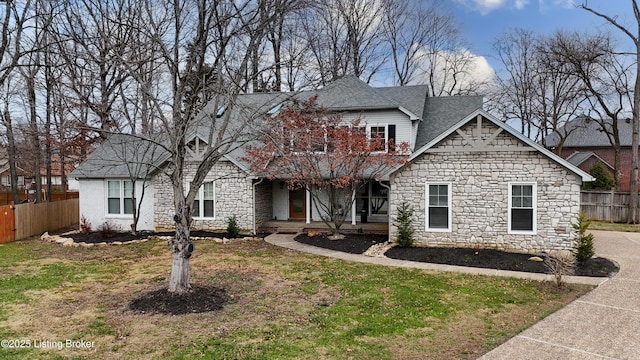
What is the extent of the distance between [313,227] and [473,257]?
6.83 metres

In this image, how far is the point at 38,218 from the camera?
17.5 m

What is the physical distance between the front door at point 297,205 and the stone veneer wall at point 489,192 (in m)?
5.42

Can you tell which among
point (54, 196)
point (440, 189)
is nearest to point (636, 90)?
point (440, 189)

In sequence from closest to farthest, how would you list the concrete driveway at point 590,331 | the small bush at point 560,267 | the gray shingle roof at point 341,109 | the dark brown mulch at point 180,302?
1. the concrete driveway at point 590,331
2. the dark brown mulch at point 180,302
3. the small bush at point 560,267
4. the gray shingle roof at point 341,109

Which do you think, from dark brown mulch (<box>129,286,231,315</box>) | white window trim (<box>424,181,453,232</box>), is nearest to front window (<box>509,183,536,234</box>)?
white window trim (<box>424,181,453,232</box>)

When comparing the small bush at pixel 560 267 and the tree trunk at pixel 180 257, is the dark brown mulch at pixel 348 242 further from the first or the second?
the tree trunk at pixel 180 257

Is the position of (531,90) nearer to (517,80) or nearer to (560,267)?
(517,80)

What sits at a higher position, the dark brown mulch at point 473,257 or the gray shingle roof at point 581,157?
the gray shingle roof at point 581,157

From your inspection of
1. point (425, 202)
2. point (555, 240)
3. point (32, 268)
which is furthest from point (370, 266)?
point (32, 268)

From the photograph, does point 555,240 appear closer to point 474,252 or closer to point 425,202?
point 474,252

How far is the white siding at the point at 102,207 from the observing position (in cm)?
1703

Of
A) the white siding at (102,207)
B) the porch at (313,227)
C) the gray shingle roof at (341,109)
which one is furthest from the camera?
the white siding at (102,207)

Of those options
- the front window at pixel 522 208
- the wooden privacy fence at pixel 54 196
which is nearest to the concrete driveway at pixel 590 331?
the front window at pixel 522 208

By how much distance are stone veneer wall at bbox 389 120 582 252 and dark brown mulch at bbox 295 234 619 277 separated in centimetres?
64
